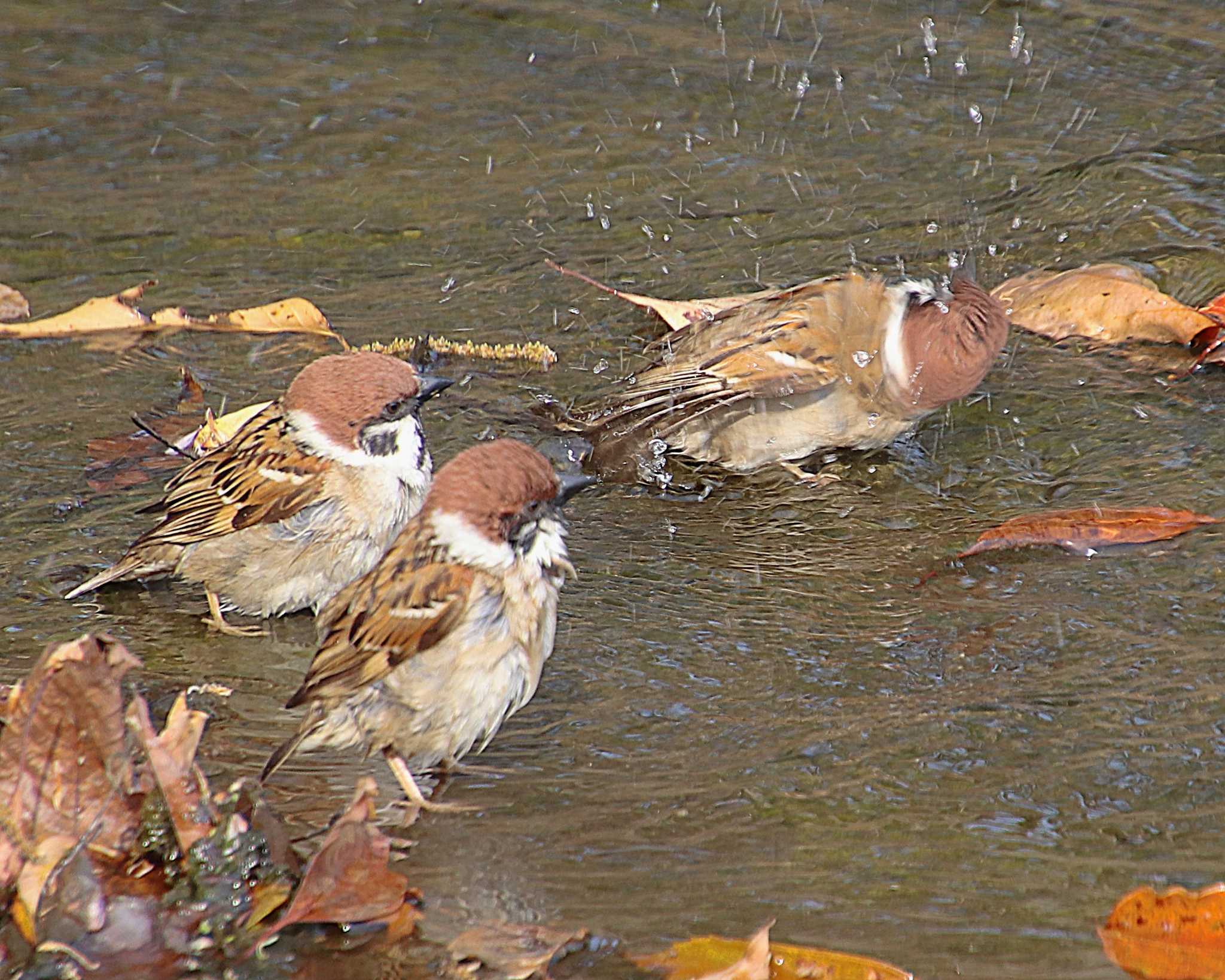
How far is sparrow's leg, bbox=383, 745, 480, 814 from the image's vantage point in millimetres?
3836

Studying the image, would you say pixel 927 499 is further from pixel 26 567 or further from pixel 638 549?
pixel 26 567

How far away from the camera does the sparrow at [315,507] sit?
4961 mm

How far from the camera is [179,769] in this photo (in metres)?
3.34

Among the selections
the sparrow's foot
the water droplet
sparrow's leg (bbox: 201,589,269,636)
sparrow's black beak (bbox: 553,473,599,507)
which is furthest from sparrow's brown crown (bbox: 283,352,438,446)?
the water droplet

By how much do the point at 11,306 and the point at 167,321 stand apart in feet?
2.31

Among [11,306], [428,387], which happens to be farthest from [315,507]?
[11,306]

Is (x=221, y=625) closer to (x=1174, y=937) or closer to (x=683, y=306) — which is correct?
(x=683, y=306)

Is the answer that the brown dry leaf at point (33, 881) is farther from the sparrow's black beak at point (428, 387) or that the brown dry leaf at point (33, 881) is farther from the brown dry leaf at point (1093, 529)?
the brown dry leaf at point (1093, 529)

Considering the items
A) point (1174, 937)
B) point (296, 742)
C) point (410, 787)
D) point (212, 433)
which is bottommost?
point (212, 433)

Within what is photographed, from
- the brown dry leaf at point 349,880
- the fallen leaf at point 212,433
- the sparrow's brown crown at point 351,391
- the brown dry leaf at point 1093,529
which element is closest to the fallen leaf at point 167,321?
the fallen leaf at point 212,433

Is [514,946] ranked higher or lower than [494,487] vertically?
lower

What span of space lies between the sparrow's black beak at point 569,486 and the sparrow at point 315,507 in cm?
99

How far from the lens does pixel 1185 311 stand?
6184 millimetres

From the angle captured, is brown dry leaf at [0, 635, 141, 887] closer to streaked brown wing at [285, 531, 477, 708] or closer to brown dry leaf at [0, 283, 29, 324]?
streaked brown wing at [285, 531, 477, 708]
